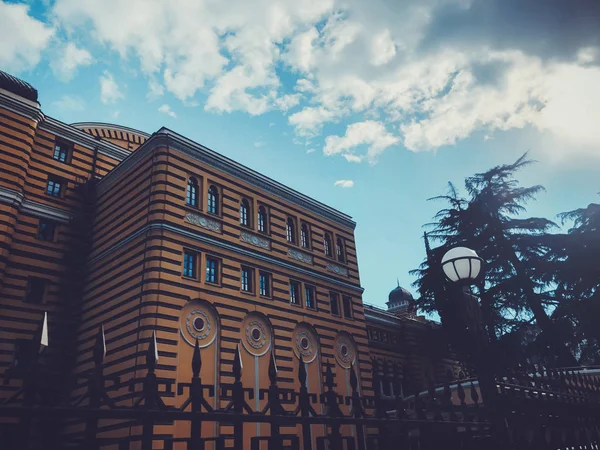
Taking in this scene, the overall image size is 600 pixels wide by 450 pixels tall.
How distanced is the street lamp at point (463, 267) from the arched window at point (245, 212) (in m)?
14.8

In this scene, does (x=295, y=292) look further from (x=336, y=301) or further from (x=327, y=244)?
(x=327, y=244)

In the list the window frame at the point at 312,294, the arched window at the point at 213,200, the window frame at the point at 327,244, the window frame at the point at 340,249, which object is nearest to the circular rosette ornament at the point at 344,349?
the window frame at the point at 312,294

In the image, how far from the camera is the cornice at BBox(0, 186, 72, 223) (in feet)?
61.5

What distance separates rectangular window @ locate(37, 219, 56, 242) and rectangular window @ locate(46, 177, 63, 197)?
1442 millimetres

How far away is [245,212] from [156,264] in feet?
19.5

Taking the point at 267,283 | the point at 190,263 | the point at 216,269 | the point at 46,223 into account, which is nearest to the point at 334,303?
the point at 267,283

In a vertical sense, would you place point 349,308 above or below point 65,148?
below

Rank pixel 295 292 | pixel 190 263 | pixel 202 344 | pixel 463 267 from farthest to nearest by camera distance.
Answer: pixel 295 292 < pixel 190 263 < pixel 202 344 < pixel 463 267

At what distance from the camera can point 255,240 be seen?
21.3 meters

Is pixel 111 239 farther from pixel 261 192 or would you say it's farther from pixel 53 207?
pixel 261 192

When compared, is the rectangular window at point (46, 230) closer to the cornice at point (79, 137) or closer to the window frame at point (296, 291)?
the cornice at point (79, 137)

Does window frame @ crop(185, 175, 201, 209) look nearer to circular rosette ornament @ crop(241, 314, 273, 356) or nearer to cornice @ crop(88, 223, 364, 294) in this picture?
cornice @ crop(88, 223, 364, 294)

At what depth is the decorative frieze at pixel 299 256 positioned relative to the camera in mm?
22969

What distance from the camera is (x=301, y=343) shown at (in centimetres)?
2142
